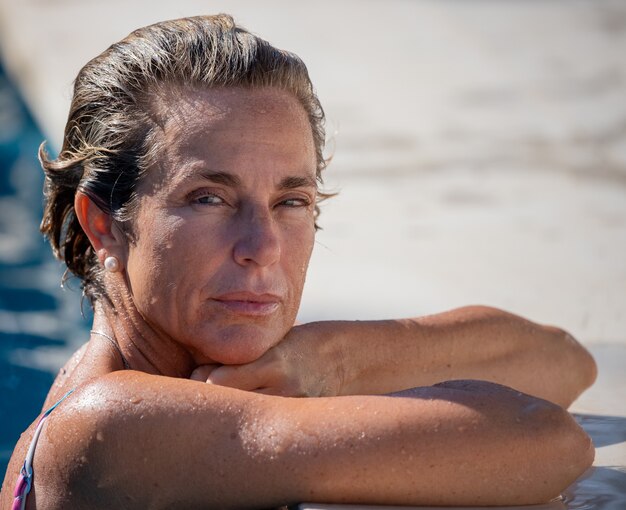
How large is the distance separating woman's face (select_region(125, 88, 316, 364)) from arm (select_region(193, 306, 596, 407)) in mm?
236

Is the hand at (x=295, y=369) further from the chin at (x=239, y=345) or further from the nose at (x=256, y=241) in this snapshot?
the nose at (x=256, y=241)

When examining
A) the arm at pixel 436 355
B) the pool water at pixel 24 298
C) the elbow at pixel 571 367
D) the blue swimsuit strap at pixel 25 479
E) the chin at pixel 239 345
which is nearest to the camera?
the blue swimsuit strap at pixel 25 479

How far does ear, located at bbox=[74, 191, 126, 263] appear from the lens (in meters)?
2.66

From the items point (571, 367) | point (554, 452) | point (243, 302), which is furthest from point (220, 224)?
point (571, 367)

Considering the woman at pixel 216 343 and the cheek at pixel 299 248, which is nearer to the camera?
the woman at pixel 216 343

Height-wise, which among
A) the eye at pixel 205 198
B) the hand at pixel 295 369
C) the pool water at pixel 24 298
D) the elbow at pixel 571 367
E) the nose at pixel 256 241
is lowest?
the pool water at pixel 24 298

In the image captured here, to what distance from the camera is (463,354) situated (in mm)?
→ 3289

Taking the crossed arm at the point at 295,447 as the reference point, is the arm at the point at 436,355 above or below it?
below

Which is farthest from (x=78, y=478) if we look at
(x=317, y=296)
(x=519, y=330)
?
(x=317, y=296)

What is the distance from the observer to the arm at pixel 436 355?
2.91m

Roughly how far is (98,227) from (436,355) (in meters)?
1.10

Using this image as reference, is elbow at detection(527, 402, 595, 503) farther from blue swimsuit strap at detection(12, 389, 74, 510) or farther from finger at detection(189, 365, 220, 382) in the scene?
blue swimsuit strap at detection(12, 389, 74, 510)

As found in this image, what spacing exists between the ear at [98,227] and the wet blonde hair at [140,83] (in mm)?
19

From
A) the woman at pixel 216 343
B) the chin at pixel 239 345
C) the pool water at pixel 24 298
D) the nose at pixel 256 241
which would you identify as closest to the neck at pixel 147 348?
the woman at pixel 216 343
